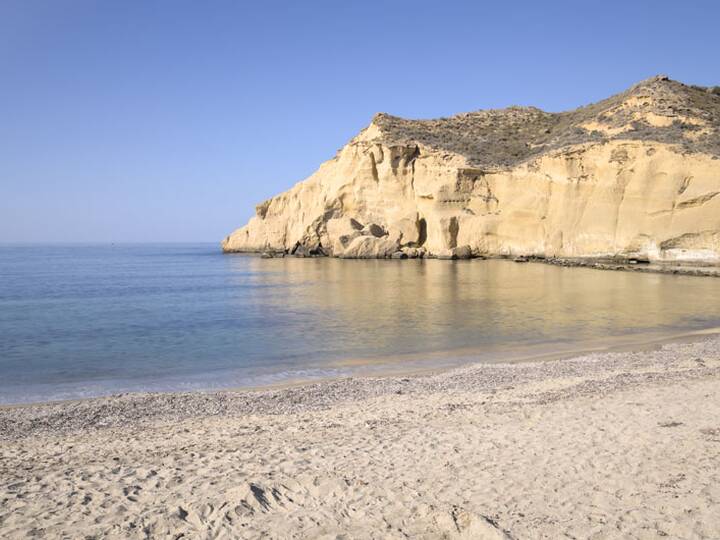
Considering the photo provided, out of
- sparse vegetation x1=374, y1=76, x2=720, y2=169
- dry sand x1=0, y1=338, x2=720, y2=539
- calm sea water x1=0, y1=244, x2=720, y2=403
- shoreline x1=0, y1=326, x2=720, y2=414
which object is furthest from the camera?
sparse vegetation x1=374, y1=76, x2=720, y2=169

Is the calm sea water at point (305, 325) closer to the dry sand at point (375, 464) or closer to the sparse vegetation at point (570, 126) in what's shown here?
the dry sand at point (375, 464)

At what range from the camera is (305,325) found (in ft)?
54.6

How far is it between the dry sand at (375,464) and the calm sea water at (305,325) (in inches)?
95.1

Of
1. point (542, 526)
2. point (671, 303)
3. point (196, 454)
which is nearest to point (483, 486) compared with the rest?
point (542, 526)

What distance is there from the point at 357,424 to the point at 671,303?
16775 mm

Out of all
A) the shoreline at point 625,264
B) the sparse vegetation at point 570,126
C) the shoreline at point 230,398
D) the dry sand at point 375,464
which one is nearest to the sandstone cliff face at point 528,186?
the sparse vegetation at point 570,126

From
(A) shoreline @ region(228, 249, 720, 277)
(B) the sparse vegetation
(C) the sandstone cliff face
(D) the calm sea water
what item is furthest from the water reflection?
(B) the sparse vegetation

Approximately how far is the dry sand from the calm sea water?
2.41m

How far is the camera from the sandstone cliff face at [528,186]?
33.2m

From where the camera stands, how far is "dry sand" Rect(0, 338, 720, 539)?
4394 mm

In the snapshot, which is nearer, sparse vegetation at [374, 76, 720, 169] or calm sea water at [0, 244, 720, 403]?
calm sea water at [0, 244, 720, 403]

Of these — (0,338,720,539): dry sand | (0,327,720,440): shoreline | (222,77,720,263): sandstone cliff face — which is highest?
(222,77,720,263): sandstone cliff face

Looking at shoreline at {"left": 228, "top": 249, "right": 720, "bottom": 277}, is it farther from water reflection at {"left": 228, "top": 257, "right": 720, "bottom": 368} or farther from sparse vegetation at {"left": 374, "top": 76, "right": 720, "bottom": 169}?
sparse vegetation at {"left": 374, "top": 76, "right": 720, "bottom": 169}

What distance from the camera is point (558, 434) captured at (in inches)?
251
